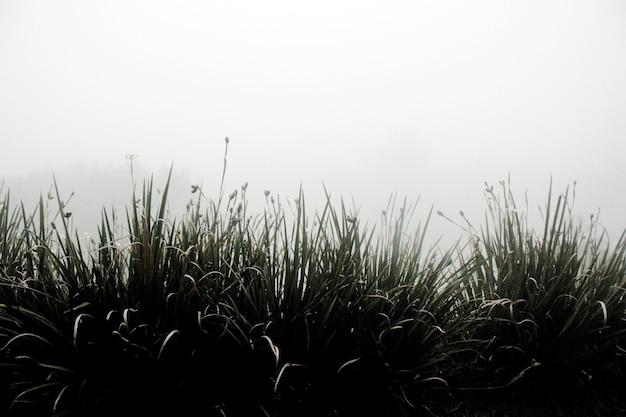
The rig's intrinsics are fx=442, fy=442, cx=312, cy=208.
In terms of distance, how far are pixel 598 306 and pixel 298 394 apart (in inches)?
54.6

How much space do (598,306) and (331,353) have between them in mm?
1243

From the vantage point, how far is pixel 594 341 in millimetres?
1898

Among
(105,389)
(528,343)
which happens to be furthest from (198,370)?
(528,343)

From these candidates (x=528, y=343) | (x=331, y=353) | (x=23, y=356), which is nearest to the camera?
(x=23, y=356)

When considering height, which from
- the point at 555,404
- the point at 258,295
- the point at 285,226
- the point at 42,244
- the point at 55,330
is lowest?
the point at 555,404

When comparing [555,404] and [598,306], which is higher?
[598,306]

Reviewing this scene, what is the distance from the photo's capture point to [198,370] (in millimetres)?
1496

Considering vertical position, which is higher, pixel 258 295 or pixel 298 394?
pixel 258 295

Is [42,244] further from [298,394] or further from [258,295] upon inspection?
[298,394]

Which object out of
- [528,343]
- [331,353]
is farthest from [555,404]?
[331,353]

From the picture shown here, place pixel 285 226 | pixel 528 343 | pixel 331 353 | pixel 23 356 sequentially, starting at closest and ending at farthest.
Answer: pixel 23 356 < pixel 331 353 < pixel 285 226 < pixel 528 343

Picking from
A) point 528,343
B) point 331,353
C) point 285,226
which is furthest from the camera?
point 528,343

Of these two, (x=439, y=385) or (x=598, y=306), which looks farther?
(x=598, y=306)

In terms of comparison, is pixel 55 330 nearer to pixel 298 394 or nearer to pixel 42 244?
pixel 42 244
